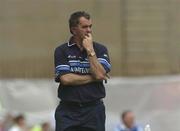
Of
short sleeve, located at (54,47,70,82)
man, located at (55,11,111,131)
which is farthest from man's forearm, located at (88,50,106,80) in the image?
short sleeve, located at (54,47,70,82)

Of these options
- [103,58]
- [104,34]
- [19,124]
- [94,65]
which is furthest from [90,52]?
[104,34]

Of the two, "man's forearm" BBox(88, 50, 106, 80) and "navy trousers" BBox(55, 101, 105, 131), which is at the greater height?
"man's forearm" BBox(88, 50, 106, 80)

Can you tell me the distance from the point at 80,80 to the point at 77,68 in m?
0.15

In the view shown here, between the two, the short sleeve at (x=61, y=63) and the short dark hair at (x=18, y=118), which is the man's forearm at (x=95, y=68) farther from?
the short dark hair at (x=18, y=118)

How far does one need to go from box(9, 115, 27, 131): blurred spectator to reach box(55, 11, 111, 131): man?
6497 mm

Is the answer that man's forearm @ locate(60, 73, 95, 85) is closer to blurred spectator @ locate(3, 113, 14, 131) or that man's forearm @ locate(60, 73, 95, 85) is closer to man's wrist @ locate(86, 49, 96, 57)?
man's wrist @ locate(86, 49, 96, 57)

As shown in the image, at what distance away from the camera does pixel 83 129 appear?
6.33 metres

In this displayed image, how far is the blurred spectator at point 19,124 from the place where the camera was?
12.8 m

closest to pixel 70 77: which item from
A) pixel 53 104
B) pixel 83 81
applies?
pixel 83 81

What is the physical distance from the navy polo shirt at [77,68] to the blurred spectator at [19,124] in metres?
6.54

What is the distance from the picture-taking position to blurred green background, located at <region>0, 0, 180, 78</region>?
1422 cm

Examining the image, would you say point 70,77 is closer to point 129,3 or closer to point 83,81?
point 83,81

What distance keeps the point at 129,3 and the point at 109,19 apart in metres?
0.51

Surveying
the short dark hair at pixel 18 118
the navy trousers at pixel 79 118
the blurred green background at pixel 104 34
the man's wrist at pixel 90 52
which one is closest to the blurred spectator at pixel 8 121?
the short dark hair at pixel 18 118
